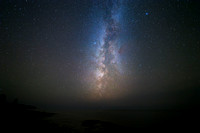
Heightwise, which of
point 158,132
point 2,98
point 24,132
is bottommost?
point 158,132

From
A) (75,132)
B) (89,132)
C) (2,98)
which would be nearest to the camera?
(75,132)

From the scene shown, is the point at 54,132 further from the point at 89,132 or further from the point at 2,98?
the point at 2,98

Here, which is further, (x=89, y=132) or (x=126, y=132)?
(x=126, y=132)

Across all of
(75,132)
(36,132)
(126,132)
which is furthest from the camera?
(126,132)

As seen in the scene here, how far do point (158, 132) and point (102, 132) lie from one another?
6396 mm

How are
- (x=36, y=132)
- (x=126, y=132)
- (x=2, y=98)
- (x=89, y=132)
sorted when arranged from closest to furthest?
(x=36, y=132) → (x=89, y=132) → (x=126, y=132) → (x=2, y=98)

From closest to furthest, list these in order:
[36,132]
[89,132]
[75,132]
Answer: [36,132] < [75,132] < [89,132]

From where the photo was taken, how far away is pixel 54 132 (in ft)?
26.2

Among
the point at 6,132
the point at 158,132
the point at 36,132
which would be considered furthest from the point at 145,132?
the point at 6,132

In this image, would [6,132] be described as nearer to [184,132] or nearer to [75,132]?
[75,132]

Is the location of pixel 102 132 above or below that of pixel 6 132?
below

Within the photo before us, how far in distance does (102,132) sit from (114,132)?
132 cm

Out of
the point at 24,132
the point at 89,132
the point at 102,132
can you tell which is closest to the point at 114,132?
the point at 102,132

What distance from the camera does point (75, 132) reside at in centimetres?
848
